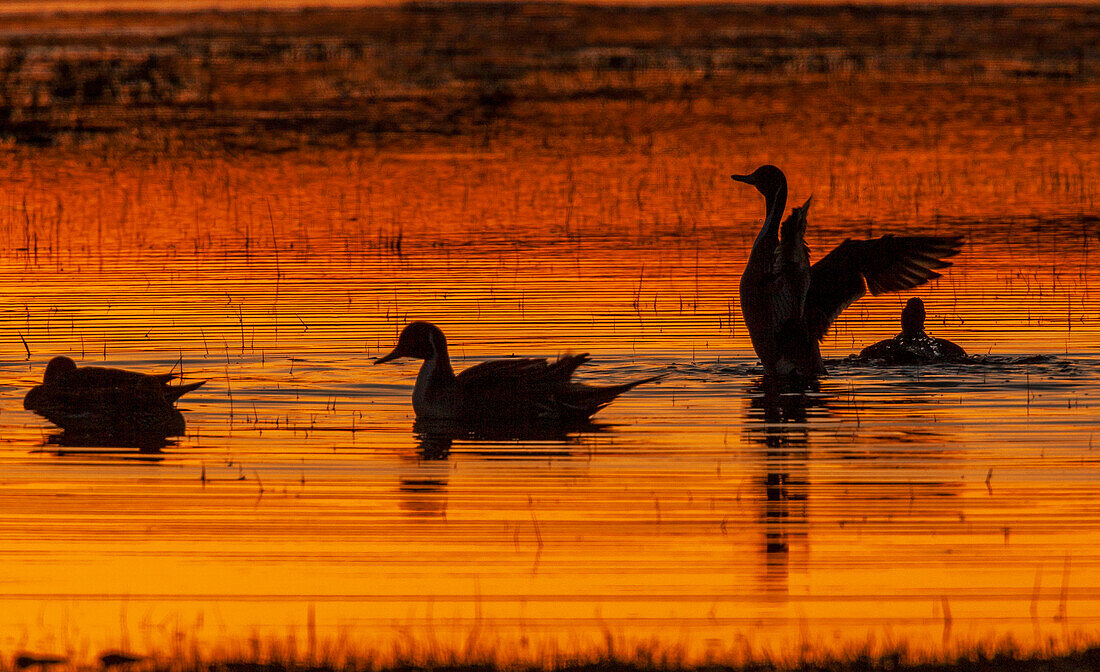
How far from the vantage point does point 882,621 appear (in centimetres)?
819

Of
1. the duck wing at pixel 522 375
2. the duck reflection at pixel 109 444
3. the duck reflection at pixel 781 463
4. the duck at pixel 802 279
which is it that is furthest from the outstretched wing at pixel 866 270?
the duck reflection at pixel 109 444

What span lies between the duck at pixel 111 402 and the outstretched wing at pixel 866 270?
4.91 m

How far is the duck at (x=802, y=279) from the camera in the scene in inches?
590

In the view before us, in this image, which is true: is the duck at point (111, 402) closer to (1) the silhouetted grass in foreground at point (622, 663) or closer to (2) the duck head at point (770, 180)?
(2) the duck head at point (770, 180)

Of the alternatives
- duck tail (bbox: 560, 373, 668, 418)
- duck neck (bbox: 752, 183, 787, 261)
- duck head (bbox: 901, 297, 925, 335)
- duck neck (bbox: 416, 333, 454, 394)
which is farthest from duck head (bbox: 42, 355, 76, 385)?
duck head (bbox: 901, 297, 925, 335)

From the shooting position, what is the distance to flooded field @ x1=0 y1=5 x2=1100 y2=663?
27.8 ft

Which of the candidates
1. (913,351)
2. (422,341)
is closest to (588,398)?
(422,341)

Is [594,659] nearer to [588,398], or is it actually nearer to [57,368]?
[588,398]

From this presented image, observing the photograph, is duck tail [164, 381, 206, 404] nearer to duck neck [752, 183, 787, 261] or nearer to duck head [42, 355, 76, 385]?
duck head [42, 355, 76, 385]

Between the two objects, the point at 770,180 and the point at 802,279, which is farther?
the point at 770,180

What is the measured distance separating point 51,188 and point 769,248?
53.4 feet

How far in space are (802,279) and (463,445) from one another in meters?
3.81

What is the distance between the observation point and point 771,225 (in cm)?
1555

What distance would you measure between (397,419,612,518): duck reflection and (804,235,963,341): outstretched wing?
9.87ft
